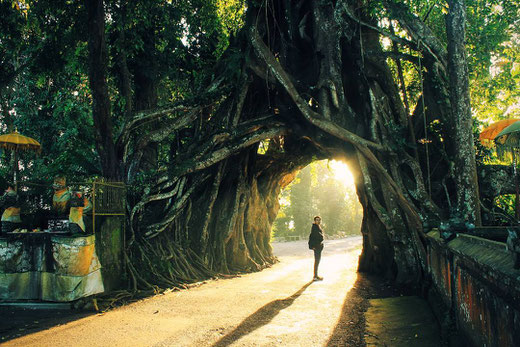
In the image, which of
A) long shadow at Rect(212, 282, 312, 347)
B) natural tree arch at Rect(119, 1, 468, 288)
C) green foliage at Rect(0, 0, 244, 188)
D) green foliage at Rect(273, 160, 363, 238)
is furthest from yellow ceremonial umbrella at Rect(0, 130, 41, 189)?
green foliage at Rect(273, 160, 363, 238)

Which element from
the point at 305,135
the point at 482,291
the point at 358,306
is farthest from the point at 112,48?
the point at 482,291

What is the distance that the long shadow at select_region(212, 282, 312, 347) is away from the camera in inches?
179

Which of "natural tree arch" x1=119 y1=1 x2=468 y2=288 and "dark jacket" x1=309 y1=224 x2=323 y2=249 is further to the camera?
"dark jacket" x1=309 y1=224 x2=323 y2=249

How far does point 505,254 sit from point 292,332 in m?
3.08

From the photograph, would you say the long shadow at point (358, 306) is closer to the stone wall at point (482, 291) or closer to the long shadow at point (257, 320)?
the long shadow at point (257, 320)

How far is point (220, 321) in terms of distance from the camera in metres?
5.32

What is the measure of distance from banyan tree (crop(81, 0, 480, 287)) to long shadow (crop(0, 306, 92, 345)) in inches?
65.6

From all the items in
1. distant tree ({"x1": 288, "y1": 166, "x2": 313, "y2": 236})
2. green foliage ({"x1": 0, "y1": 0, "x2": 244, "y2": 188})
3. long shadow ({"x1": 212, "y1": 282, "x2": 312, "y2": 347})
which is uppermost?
green foliage ({"x1": 0, "y1": 0, "x2": 244, "y2": 188})

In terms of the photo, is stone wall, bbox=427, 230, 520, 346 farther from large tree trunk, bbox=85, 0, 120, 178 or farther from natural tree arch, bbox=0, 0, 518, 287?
large tree trunk, bbox=85, 0, 120, 178

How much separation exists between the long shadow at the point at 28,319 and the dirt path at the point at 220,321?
20 centimetres

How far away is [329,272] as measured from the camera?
11008mm

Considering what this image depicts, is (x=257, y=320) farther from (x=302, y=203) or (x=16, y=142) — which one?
(x=302, y=203)

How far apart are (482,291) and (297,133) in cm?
800

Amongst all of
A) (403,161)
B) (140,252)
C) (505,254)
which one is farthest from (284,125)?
(505,254)
